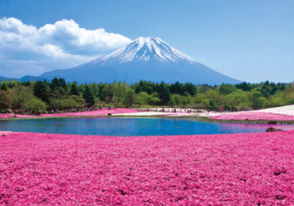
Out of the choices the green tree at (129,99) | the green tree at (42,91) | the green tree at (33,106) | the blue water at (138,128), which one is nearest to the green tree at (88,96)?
the green tree at (129,99)

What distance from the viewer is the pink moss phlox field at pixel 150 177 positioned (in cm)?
607

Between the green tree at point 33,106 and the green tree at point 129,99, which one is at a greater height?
the green tree at point 129,99

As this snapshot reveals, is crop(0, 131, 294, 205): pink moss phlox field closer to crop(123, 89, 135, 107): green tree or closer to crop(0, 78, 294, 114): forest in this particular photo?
crop(0, 78, 294, 114): forest

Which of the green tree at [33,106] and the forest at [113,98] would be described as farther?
the forest at [113,98]

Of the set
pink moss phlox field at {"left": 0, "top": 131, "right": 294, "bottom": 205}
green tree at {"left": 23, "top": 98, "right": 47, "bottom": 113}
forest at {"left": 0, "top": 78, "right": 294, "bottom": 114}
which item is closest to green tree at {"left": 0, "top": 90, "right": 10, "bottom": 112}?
forest at {"left": 0, "top": 78, "right": 294, "bottom": 114}

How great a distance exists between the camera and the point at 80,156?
10.0 m

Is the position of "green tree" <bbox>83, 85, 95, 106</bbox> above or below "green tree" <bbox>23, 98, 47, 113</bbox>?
above

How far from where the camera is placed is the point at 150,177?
7.35 m

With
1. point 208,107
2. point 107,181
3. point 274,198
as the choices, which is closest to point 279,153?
point 274,198

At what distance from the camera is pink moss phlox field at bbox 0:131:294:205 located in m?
6.07

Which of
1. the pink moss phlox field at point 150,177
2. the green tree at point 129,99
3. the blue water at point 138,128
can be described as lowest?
the blue water at point 138,128

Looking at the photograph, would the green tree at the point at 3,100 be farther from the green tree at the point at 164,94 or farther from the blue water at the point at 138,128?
the green tree at the point at 164,94

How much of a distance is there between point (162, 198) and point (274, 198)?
2.97 meters

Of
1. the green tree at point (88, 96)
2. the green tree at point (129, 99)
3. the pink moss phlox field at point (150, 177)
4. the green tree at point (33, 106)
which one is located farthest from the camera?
the green tree at point (129, 99)
